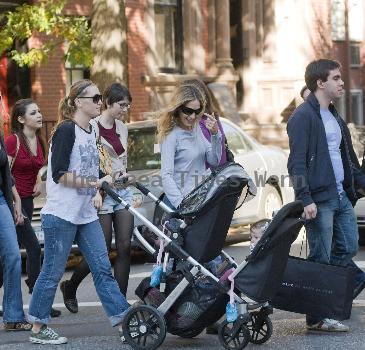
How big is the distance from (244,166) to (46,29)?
434cm

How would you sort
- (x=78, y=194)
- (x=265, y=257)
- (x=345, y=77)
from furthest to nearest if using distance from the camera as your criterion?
(x=345, y=77), (x=78, y=194), (x=265, y=257)

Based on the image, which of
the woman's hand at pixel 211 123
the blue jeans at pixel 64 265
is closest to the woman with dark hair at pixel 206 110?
the woman's hand at pixel 211 123

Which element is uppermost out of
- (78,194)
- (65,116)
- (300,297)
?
(65,116)

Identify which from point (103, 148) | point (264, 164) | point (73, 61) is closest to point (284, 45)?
point (73, 61)

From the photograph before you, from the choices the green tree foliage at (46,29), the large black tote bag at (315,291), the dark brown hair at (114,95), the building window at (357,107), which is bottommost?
the building window at (357,107)

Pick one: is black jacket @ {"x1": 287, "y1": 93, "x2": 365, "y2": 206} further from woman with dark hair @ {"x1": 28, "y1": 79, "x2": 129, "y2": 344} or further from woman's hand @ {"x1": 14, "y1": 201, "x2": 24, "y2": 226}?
woman's hand @ {"x1": 14, "y1": 201, "x2": 24, "y2": 226}

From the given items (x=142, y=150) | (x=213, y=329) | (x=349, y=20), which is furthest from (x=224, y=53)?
(x=213, y=329)

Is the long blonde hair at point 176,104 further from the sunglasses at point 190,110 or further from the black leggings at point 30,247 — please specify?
the black leggings at point 30,247

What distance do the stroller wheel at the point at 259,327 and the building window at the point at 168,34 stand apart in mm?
17075

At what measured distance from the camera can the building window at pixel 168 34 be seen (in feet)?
81.4

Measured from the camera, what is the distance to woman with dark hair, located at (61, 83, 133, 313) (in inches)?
355

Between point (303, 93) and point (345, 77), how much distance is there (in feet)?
76.4

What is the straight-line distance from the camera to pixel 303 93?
10.9 metres

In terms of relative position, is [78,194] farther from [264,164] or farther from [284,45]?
[284,45]
